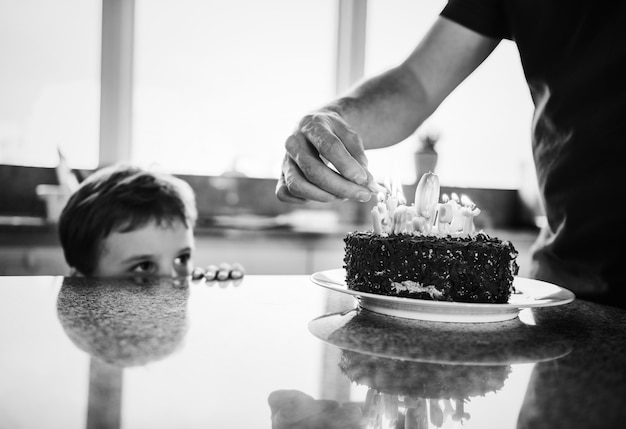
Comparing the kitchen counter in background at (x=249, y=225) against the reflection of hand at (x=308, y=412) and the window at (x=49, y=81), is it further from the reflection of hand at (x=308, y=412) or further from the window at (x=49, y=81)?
the reflection of hand at (x=308, y=412)

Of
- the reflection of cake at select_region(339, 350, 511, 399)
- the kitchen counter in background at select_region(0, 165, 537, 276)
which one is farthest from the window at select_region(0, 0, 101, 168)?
the reflection of cake at select_region(339, 350, 511, 399)

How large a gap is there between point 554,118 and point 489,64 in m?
2.84

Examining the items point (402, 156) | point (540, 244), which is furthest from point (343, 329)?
point (402, 156)

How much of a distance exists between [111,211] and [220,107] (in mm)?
1750

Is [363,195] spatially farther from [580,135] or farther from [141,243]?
[141,243]

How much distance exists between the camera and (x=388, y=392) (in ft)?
1.25

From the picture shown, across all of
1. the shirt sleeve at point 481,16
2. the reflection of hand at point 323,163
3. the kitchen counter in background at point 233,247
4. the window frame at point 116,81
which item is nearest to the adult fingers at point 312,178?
the reflection of hand at point 323,163

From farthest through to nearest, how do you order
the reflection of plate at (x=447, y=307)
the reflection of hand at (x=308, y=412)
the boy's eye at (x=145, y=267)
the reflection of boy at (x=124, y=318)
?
the boy's eye at (x=145, y=267) < the reflection of plate at (x=447, y=307) < the reflection of boy at (x=124, y=318) < the reflection of hand at (x=308, y=412)

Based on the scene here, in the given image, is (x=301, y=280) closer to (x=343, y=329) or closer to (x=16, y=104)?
(x=343, y=329)

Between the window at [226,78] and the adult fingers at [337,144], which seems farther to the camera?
the window at [226,78]

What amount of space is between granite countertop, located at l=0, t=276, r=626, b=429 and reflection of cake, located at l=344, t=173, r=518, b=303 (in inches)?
1.6

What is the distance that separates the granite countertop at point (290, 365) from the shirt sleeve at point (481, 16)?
70 cm

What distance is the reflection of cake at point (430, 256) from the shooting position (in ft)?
2.14

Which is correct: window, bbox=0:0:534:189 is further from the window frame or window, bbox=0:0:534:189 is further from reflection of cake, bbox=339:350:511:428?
reflection of cake, bbox=339:350:511:428
